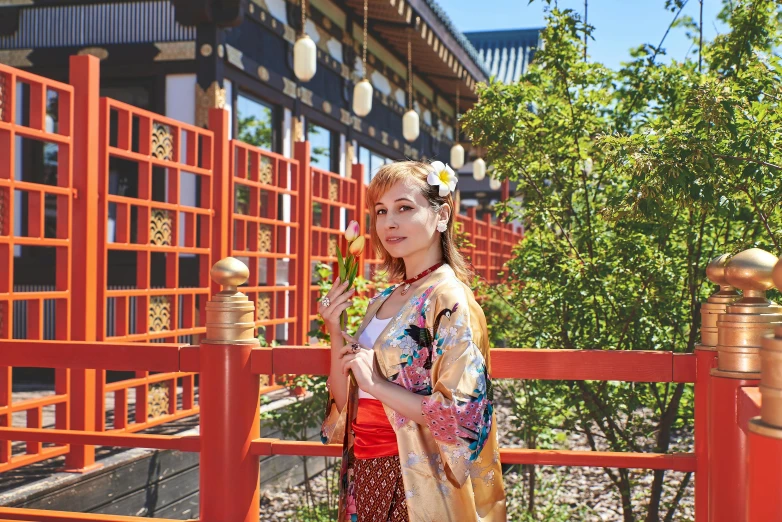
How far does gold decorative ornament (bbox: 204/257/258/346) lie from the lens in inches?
103

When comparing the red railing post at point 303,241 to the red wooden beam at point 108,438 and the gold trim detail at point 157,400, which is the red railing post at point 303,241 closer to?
the gold trim detail at point 157,400

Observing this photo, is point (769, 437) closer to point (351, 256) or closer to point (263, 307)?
point (351, 256)

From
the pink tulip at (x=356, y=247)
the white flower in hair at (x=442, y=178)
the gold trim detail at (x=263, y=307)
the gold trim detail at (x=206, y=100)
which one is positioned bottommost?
the gold trim detail at (x=263, y=307)

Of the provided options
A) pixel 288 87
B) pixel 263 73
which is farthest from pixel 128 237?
pixel 288 87

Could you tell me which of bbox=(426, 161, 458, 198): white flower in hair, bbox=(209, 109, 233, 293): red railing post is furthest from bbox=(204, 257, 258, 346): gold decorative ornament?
bbox=(209, 109, 233, 293): red railing post

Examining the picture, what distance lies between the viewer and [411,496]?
200 centimetres

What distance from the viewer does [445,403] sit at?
1.89m

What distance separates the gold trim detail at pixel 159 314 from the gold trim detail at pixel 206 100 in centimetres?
286

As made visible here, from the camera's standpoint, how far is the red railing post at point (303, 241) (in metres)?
7.66

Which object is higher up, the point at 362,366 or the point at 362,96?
the point at 362,96

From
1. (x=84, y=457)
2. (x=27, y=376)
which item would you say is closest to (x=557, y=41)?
(x=84, y=457)

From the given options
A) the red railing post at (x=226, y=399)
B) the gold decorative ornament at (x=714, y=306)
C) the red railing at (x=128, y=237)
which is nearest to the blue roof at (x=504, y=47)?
the red railing at (x=128, y=237)

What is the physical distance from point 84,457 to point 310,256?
3.72 m

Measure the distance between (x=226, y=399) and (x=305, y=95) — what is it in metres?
8.13
